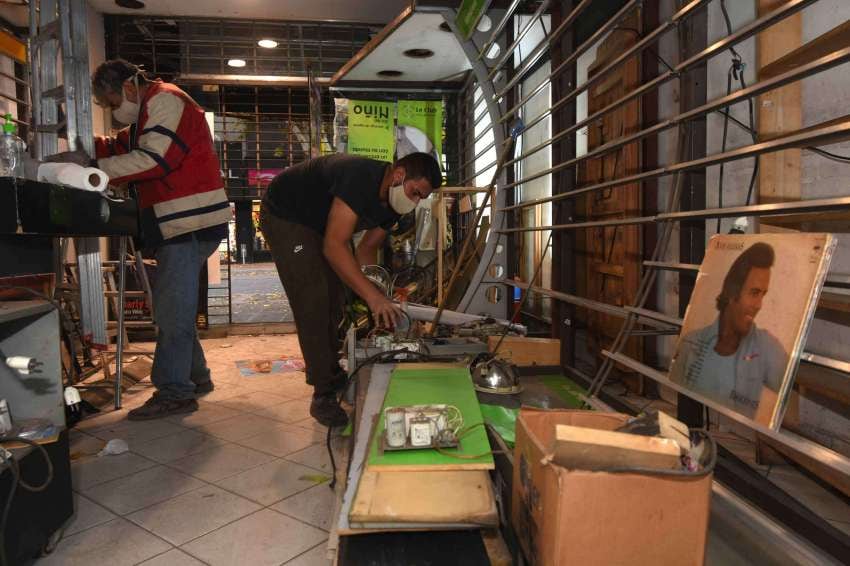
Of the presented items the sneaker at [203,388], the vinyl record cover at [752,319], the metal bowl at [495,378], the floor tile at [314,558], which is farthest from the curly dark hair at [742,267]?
the sneaker at [203,388]

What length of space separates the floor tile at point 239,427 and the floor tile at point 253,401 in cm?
17

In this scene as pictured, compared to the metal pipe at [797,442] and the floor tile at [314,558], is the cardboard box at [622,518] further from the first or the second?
the floor tile at [314,558]

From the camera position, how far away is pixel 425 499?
3.75 ft

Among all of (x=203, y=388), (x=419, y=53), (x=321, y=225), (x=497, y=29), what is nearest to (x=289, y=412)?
(x=203, y=388)

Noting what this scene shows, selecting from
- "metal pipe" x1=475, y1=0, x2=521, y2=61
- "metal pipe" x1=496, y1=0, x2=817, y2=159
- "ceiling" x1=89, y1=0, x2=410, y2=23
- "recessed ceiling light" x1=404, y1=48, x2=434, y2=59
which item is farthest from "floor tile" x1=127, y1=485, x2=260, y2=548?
"ceiling" x1=89, y1=0, x2=410, y2=23

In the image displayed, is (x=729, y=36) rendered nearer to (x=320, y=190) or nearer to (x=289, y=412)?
(x=320, y=190)

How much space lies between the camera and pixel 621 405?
1.99m

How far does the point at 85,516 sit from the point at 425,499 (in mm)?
1158

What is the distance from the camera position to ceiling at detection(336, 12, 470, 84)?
3.51 m

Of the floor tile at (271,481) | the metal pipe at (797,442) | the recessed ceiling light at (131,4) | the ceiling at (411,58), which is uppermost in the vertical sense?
the recessed ceiling light at (131,4)

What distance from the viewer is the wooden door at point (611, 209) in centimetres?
307

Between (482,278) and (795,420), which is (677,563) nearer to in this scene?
(795,420)

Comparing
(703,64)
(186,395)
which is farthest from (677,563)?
(186,395)

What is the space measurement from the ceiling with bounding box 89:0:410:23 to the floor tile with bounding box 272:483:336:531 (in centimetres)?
498
